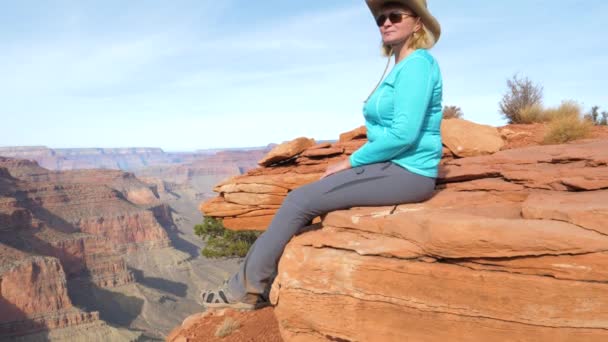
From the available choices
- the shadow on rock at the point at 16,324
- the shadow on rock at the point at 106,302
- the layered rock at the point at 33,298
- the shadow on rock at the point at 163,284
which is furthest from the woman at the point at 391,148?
the shadow on rock at the point at 163,284

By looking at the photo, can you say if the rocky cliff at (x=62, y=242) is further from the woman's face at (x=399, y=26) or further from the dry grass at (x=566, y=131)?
the woman's face at (x=399, y=26)

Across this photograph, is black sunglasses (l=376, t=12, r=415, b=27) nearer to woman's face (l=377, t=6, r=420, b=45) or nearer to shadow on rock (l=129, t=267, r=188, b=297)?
woman's face (l=377, t=6, r=420, b=45)

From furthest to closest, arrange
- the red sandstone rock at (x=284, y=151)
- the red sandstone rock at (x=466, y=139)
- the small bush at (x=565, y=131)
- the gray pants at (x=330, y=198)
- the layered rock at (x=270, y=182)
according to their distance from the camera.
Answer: the small bush at (x=565, y=131) → the red sandstone rock at (x=284, y=151) → the red sandstone rock at (x=466, y=139) → the layered rock at (x=270, y=182) → the gray pants at (x=330, y=198)

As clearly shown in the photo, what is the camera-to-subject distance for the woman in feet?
10.6

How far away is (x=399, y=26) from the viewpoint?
11.6 ft

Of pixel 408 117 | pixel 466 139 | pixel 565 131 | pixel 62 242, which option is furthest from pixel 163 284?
pixel 408 117

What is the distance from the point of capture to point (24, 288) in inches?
2213

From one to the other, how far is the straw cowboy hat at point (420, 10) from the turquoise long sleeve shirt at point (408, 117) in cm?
28

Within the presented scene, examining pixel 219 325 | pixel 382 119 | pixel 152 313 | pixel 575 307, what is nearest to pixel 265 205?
pixel 219 325

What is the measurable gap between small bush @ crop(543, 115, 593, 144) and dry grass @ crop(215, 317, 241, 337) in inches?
240

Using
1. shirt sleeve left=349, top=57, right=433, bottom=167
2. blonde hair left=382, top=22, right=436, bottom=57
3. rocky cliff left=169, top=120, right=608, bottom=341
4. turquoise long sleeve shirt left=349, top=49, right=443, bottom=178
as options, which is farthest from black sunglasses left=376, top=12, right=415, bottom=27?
rocky cliff left=169, top=120, right=608, bottom=341

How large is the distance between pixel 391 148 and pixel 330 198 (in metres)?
0.69

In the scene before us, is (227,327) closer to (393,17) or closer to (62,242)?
(393,17)

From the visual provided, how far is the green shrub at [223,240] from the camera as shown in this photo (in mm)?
19453
